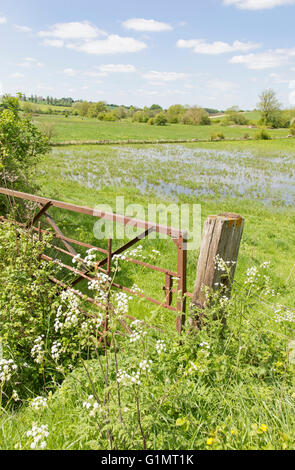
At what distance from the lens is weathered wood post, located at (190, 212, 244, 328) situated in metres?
2.35

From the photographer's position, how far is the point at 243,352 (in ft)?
7.57

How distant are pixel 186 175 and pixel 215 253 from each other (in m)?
18.6

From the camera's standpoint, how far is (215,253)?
2.37m

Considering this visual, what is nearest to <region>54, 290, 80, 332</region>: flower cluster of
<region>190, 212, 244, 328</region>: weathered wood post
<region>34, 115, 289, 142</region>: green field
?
<region>190, 212, 244, 328</region>: weathered wood post

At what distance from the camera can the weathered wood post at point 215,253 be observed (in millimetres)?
2350

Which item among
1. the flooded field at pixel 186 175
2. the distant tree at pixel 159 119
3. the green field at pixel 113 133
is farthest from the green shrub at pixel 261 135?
the distant tree at pixel 159 119

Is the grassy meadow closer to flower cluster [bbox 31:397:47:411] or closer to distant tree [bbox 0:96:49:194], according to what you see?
flower cluster [bbox 31:397:47:411]

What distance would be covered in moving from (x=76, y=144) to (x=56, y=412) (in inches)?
1390

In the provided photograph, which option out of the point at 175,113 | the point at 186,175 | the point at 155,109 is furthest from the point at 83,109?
the point at 186,175

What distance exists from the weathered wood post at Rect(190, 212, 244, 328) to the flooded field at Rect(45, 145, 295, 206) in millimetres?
12560

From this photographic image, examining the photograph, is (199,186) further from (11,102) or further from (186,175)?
(11,102)

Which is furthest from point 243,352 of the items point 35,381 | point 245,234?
point 245,234

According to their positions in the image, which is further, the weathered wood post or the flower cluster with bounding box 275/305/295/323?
the flower cluster with bounding box 275/305/295/323
